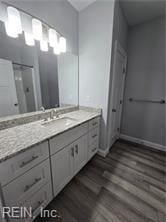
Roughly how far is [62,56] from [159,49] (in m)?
1.92

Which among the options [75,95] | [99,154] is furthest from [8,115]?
[99,154]

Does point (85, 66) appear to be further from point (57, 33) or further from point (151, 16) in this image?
point (151, 16)

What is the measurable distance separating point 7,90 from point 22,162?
83 cm

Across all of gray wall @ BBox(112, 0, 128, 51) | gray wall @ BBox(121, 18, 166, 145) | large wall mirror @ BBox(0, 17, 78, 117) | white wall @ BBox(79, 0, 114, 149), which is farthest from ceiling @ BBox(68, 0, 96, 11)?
gray wall @ BBox(121, 18, 166, 145)

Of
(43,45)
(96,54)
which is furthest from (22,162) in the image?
(96,54)

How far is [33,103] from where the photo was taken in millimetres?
1459

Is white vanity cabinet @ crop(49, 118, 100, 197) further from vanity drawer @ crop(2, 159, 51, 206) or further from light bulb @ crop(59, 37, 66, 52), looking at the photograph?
light bulb @ crop(59, 37, 66, 52)

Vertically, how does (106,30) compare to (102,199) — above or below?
above

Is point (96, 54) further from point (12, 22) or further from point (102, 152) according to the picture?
point (102, 152)

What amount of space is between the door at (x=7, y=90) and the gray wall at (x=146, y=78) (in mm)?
2321

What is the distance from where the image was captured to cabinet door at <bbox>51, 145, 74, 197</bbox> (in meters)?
1.10

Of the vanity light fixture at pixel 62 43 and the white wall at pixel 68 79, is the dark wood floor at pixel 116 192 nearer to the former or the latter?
the white wall at pixel 68 79

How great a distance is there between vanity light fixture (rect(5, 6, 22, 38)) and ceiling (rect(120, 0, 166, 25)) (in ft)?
5.19

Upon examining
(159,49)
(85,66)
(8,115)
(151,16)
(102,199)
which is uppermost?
(151,16)
